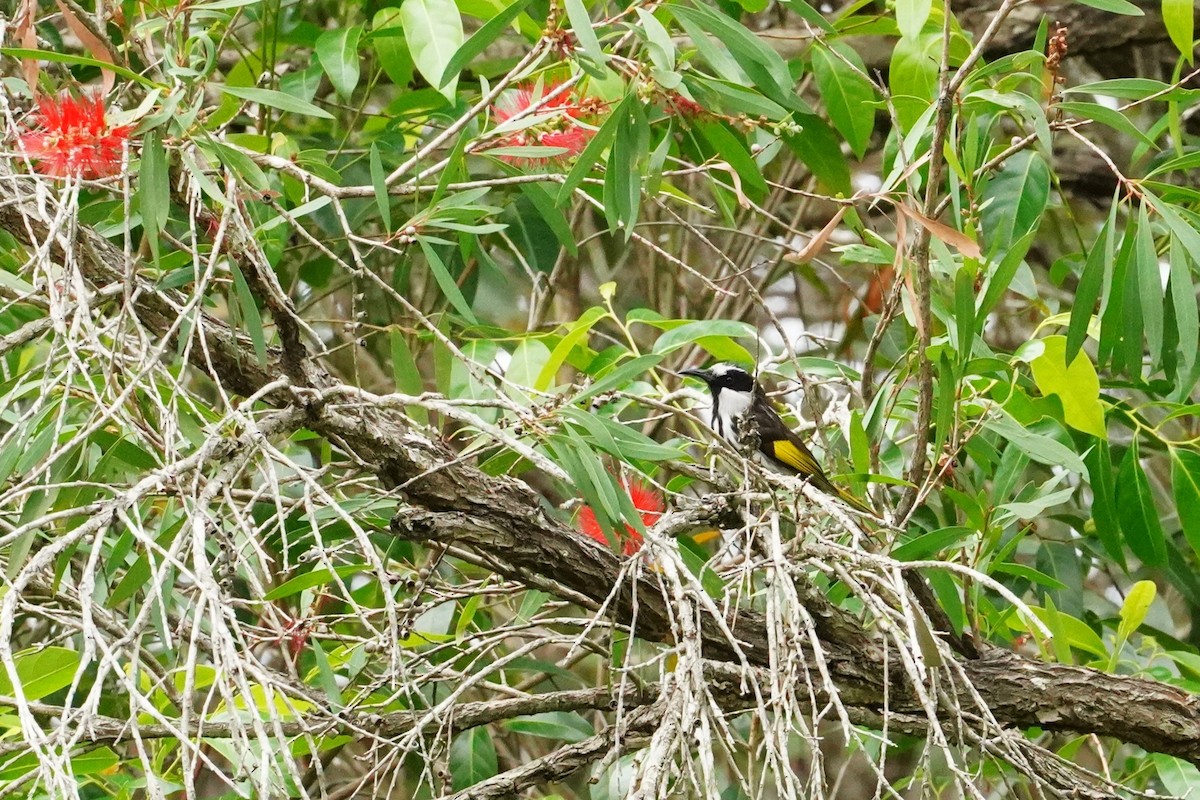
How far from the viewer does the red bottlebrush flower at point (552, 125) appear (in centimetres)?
212

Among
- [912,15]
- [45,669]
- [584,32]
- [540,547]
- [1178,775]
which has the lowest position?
[1178,775]

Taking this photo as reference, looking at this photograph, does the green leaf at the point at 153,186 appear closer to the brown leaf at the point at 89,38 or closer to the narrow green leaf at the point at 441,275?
the brown leaf at the point at 89,38

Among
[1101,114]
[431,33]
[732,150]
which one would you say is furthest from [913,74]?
[431,33]

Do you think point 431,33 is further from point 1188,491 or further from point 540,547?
point 1188,491

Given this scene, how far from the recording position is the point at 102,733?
84.7 inches

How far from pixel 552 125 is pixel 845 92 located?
93 centimetres

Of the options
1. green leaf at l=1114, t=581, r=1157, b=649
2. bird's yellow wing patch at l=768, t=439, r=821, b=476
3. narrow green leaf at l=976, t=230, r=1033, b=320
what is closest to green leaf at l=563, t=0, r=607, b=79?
narrow green leaf at l=976, t=230, r=1033, b=320

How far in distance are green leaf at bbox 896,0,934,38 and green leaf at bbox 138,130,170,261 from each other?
126 cm

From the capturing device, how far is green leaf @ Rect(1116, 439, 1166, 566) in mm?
2641

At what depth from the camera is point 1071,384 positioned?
2.25 meters

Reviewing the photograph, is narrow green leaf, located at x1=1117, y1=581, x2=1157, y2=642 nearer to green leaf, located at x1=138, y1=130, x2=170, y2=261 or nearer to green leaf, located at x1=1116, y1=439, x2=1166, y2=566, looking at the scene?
green leaf, located at x1=1116, y1=439, x2=1166, y2=566

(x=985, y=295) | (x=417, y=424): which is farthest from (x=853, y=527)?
(x=417, y=424)

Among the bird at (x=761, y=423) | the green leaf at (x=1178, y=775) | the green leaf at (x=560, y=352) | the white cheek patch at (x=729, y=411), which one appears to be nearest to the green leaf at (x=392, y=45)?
the green leaf at (x=560, y=352)

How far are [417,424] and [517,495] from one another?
0.63 feet
